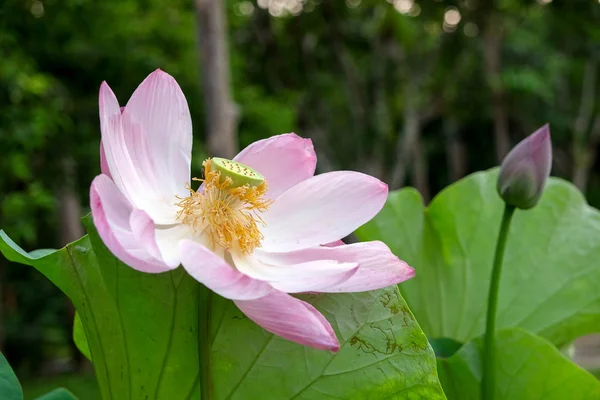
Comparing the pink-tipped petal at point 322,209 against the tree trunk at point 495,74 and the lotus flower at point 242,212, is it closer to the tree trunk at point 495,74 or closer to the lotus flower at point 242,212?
the lotus flower at point 242,212

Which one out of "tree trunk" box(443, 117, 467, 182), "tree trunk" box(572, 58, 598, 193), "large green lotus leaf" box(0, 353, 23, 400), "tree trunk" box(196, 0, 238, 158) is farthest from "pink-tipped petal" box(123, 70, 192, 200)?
"tree trunk" box(443, 117, 467, 182)

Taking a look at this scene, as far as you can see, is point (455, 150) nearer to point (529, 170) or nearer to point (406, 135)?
point (406, 135)

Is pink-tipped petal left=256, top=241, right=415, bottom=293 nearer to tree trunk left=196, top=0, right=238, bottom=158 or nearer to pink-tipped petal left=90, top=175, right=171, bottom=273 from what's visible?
pink-tipped petal left=90, top=175, right=171, bottom=273

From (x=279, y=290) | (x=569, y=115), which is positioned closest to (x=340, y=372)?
(x=279, y=290)

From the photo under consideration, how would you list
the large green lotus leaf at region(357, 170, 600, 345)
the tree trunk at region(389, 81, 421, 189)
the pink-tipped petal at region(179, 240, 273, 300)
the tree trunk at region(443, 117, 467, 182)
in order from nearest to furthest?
the pink-tipped petal at region(179, 240, 273, 300) → the large green lotus leaf at region(357, 170, 600, 345) → the tree trunk at region(389, 81, 421, 189) → the tree trunk at region(443, 117, 467, 182)

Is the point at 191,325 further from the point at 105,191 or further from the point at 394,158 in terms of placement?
the point at 394,158

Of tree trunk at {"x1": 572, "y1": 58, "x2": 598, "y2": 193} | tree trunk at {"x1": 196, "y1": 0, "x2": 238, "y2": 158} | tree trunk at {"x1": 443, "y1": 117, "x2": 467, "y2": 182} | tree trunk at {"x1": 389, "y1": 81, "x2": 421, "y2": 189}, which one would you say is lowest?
tree trunk at {"x1": 443, "y1": 117, "x2": 467, "y2": 182}

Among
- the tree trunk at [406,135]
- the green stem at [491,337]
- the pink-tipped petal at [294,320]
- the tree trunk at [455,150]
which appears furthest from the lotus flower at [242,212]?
the tree trunk at [455,150]

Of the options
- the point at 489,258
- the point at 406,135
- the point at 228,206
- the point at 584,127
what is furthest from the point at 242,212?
the point at 584,127
